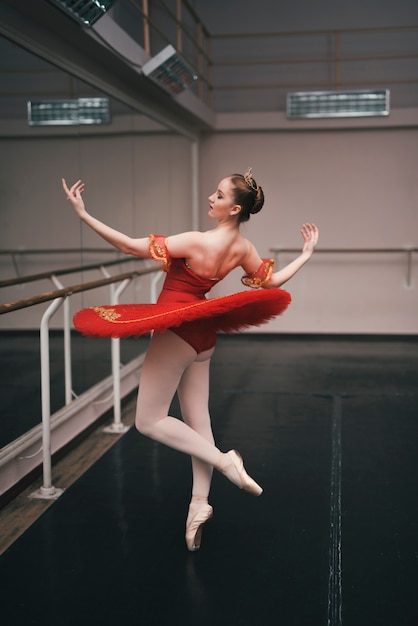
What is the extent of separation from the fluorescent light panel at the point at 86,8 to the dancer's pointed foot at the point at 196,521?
2.25 metres

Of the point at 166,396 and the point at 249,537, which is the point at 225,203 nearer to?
the point at 166,396

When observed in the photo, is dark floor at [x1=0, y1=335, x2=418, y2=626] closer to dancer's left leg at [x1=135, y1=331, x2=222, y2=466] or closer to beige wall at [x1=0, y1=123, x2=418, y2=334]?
dancer's left leg at [x1=135, y1=331, x2=222, y2=466]

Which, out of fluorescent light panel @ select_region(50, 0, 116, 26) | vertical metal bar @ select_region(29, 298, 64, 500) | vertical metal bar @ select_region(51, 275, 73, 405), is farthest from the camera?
vertical metal bar @ select_region(51, 275, 73, 405)

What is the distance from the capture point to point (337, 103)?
758 centimetres

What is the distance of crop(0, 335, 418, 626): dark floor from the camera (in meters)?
2.37

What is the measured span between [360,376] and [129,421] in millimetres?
2260

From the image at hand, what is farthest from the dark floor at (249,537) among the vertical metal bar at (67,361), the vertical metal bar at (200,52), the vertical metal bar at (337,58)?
the vertical metal bar at (337,58)

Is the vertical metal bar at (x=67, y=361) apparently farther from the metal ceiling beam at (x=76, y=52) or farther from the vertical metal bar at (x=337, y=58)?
the vertical metal bar at (x=337, y=58)

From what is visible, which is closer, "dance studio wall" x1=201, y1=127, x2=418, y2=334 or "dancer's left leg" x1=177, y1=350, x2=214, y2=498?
"dancer's left leg" x1=177, y1=350, x2=214, y2=498

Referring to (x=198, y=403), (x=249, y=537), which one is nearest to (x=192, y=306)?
(x=198, y=403)

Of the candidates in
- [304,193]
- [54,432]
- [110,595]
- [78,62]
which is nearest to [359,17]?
[304,193]

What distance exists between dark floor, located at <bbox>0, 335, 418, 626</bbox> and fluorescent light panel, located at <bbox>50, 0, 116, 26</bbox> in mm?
2179

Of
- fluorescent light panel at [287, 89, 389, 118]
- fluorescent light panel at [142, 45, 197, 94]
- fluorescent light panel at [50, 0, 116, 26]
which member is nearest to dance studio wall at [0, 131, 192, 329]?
fluorescent light panel at [142, 45, 197, 94]

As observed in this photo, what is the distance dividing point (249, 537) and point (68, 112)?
8.10ft
